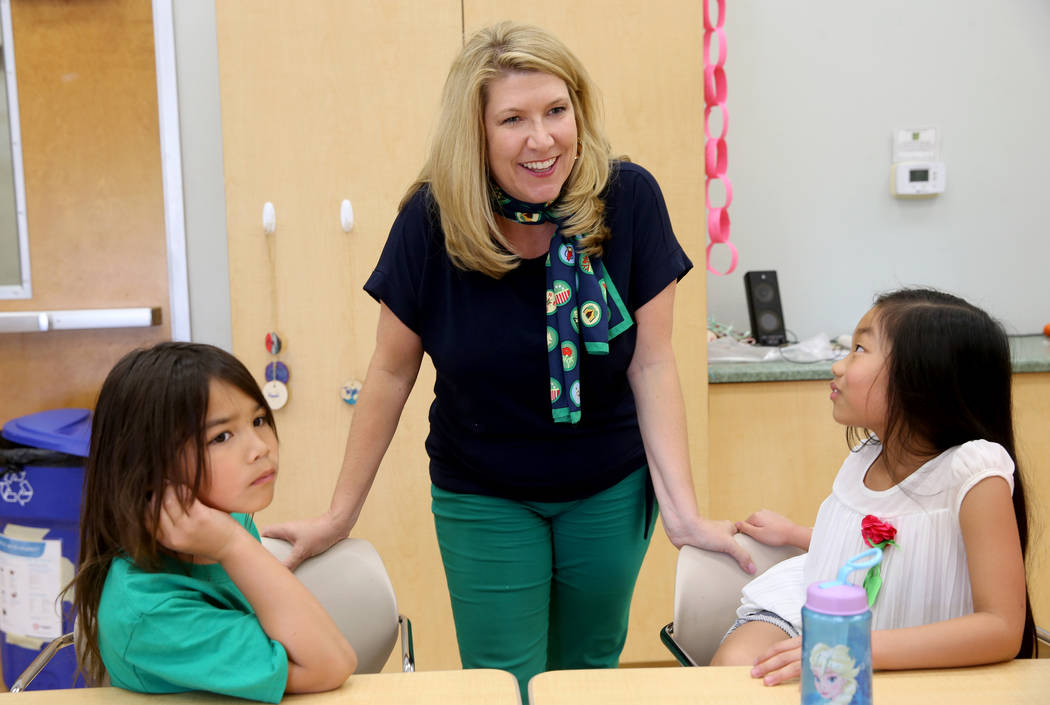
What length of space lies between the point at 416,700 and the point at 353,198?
157 cm

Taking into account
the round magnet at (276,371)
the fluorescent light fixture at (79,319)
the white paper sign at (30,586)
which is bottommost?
the white paper sign at (30,586)

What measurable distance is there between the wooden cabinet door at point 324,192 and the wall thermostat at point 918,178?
1468mm

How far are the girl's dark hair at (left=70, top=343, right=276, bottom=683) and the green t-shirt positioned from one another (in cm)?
4

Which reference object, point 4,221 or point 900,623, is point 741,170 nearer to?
point 900,623

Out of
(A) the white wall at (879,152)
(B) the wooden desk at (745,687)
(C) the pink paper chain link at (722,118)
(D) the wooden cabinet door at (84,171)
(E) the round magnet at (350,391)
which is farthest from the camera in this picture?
(A) the white wall at (879,152)

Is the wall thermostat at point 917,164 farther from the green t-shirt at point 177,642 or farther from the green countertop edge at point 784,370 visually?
the green t-shirt at point 177,642

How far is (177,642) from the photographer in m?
1.02

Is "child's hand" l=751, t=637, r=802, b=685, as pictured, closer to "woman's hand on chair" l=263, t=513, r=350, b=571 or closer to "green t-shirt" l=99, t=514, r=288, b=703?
"green t-shirt" l=99, t=514, r=288, b=703

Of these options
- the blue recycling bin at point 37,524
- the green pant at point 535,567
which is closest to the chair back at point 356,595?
the green pant at point 535,567

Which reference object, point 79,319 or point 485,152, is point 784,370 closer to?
point 485,152

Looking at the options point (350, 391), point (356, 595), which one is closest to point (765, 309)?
point (350, 391)

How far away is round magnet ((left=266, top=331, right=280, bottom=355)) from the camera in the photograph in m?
2.35

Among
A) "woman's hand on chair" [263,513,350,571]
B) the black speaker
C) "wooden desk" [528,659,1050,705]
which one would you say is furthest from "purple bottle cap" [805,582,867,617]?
the black speaker

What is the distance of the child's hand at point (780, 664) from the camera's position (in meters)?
1.04
